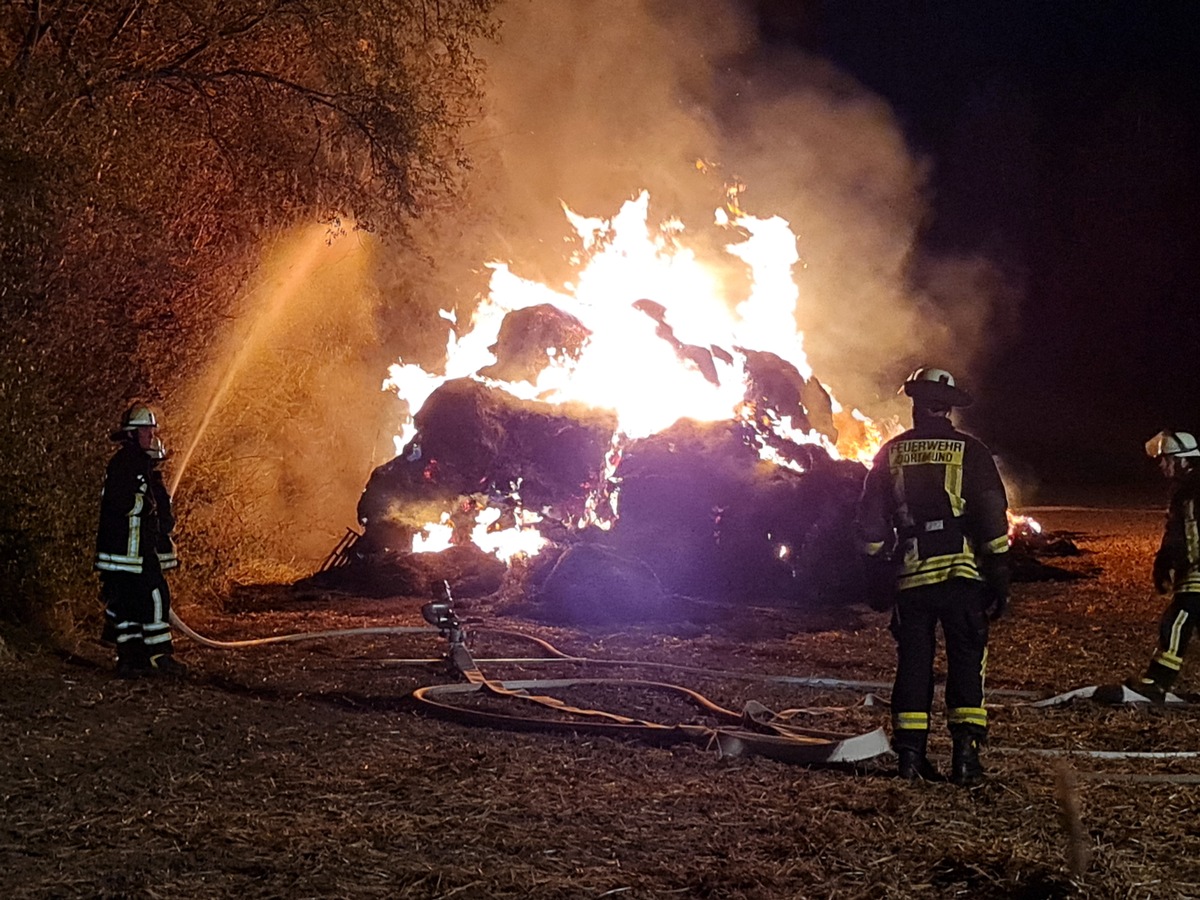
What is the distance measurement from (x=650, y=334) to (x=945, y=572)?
9.52 meters

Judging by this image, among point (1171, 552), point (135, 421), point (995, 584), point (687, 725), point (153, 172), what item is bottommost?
point (687, 725)

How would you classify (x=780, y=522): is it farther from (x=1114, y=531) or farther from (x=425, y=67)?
(x=1114, y=531)

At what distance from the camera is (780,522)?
1316cm

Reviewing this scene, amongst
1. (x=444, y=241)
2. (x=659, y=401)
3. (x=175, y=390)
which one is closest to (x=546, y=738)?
(x=175, y=390)

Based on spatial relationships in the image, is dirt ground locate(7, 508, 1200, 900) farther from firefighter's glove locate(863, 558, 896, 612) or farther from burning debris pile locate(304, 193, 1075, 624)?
burning debris pile locate(304, 193, 1075, 624)

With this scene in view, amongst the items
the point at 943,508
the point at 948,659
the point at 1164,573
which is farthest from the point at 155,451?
the point at 1164,573

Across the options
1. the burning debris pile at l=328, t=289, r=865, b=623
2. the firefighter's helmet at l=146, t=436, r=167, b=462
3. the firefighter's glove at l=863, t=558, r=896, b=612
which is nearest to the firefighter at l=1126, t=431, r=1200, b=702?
the firefighter's glove at l=863, t=558, r=896, b=612

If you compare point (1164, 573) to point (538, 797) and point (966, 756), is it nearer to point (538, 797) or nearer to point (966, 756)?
point (966, 756)

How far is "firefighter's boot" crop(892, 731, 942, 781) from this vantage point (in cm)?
554

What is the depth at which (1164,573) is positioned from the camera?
7621 millimetres

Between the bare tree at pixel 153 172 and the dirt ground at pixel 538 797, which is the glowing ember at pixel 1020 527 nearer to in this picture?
the dirt ground at pixel 538 797

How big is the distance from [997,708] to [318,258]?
10.4 m

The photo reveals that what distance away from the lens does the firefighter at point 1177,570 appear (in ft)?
24.2

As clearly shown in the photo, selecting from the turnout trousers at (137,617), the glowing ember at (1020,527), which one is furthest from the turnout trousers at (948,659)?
the glowing ember at (1020,527)
